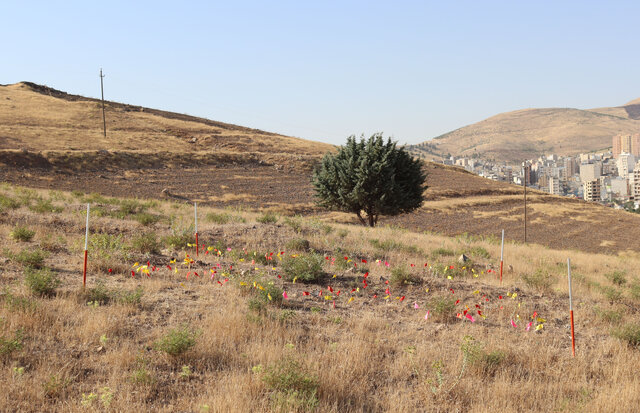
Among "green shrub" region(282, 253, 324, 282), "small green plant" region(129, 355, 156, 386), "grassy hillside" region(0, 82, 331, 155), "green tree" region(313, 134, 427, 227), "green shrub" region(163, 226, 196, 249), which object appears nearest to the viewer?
"small green plant" region(129, 355, 156, 386)

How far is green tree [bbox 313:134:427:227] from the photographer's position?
90.3 ft

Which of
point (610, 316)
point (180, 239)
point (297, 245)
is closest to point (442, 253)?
point (297, 245)

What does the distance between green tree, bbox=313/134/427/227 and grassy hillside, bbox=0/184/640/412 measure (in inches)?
578

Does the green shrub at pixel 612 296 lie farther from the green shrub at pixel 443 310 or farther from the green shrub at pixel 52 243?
the green shrub at pixel 52 243

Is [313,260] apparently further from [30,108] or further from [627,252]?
[30,108]

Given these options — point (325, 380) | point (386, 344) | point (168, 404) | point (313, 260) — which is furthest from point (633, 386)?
point (313, 260)

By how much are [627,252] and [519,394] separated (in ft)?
122

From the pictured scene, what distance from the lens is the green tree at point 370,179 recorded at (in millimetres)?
27516

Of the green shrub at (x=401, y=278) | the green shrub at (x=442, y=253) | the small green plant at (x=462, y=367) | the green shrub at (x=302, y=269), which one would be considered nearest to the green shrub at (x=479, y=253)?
the green shrub at (x=442, y=253)

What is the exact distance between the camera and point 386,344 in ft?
22.9

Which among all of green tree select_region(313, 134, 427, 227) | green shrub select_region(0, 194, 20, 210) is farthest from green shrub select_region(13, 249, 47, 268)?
green tree select_region(313, 134, 427, 227)

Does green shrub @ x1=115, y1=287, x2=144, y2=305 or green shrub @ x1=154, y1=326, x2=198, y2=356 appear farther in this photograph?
green shrub @ x1=115, y1=287, x2=144, y2=305

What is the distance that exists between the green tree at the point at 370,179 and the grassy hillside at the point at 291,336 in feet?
48.2

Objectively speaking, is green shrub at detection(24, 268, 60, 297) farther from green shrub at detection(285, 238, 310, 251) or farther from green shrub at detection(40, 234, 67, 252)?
green shrub at detection(285, 238, 310, 251)
